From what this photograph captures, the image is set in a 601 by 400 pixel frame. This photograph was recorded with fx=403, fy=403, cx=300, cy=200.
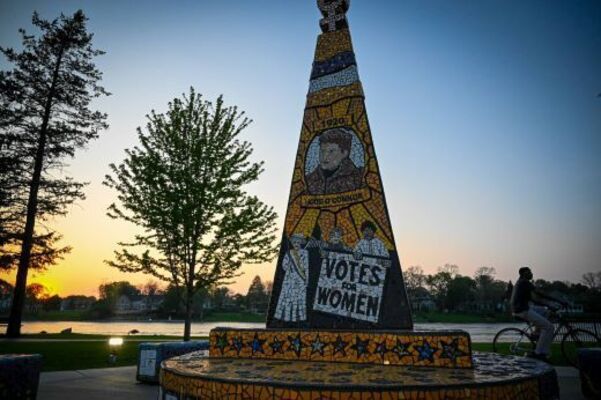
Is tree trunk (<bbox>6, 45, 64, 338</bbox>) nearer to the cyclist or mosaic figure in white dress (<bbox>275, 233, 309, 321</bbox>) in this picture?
mosaic figure in white dress (<bbox>275, 233, 309, 321</bbox>)

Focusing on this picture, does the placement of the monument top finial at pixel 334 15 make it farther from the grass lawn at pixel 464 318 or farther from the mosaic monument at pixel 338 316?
the grass lawn at pixel 464 318

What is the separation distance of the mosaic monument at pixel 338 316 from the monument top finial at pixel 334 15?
0.7 inches

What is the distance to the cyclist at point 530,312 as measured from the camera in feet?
24.4

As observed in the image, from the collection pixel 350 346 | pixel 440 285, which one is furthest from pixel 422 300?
pixel 350 346

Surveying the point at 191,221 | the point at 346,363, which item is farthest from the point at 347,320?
the point at 191,221

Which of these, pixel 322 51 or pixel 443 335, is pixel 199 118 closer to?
pixel 322 51

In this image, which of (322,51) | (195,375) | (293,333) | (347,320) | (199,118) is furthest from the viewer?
(199,118)

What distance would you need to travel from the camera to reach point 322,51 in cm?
697

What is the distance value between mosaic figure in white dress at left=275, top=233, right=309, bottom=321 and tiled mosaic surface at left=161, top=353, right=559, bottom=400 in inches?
52.3

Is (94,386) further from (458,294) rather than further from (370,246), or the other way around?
(458,294)

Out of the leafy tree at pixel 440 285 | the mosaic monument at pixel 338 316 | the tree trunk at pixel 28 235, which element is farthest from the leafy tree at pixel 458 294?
the mosaic monument at pixel 338 316

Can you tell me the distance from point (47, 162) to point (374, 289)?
21412 millimetres

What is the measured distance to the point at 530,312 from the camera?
768 cm

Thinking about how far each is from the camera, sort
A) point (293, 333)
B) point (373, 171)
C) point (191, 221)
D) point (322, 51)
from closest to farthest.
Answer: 1. point (293, 333)
2. point (373, 171)
3. point (322, 51)
4. point (191, 221)
